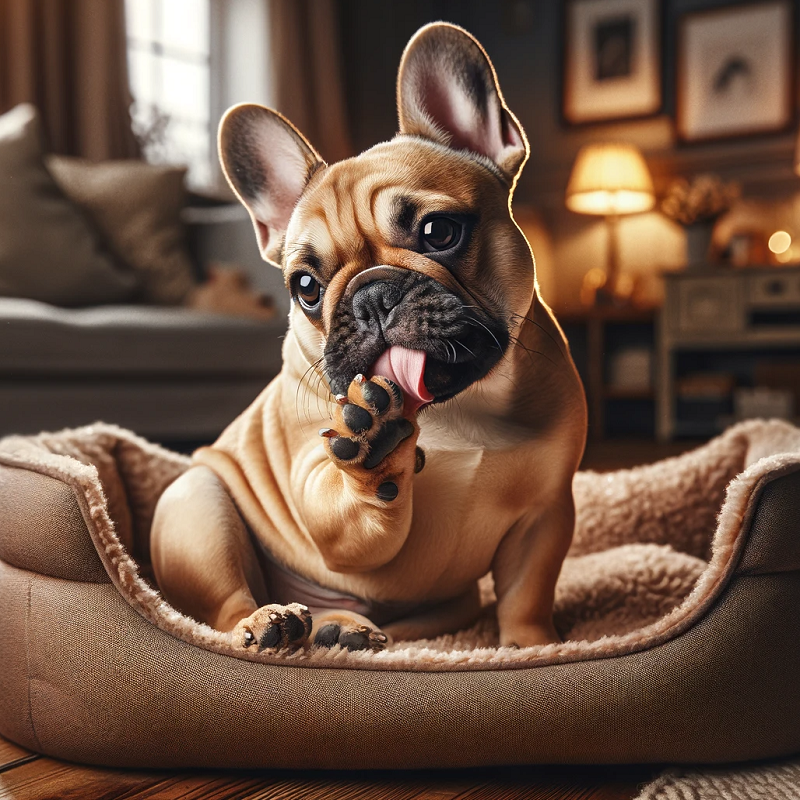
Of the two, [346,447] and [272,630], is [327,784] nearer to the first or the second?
[272,630]

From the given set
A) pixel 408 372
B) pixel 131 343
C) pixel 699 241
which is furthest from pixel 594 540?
pixel 699 241

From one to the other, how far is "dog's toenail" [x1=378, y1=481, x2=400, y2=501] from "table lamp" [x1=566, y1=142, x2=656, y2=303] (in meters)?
2.90

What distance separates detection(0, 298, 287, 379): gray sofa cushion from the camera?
1.66 m

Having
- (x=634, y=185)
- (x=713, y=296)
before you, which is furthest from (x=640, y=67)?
(x=713, y=296)

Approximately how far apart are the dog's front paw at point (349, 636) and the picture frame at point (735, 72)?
3.47 m

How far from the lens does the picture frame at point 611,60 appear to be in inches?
145

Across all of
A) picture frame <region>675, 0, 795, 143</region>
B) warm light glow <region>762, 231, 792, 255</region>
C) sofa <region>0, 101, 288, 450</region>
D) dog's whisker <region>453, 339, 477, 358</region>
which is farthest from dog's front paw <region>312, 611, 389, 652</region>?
picture frame <region>675, 0, 795, 143</region>

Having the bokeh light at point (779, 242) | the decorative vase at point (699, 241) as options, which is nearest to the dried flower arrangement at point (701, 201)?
the decorative vase at point (699, 241)

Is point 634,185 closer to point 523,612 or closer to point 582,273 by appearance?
point 582,273

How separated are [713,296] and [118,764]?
10.0 ft

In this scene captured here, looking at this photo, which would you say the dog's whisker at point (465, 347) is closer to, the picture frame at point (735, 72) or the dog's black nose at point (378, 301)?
the dog's black nose at point (378, 301)

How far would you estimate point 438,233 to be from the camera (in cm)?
65

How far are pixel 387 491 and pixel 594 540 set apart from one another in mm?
597

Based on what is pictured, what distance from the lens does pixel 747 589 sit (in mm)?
664
